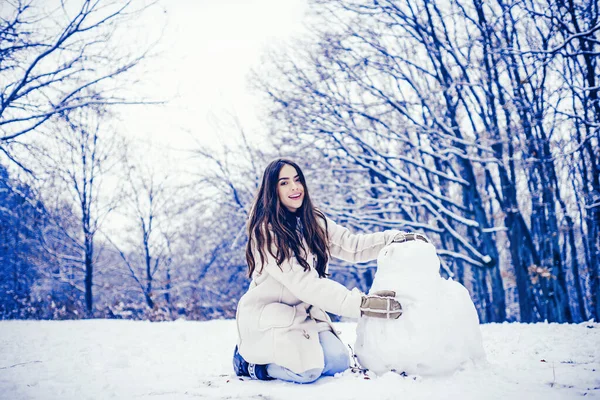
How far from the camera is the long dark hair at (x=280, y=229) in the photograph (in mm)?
2547

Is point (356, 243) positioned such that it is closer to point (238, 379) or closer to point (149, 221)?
point (238, 379)

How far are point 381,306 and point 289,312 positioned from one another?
0.59 metres

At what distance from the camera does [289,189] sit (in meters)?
2.81

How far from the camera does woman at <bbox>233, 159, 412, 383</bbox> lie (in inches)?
93.9

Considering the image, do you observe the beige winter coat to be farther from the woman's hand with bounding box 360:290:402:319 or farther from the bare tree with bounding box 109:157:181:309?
the bare tree with bounding box 109:157:181:309

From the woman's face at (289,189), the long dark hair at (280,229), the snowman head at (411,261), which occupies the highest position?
the woman's face at (289,189)

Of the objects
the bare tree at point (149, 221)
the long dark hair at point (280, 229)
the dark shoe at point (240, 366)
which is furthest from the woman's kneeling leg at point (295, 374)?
the bare tree at point (149, 221)

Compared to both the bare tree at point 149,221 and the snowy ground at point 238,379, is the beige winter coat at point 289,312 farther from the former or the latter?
the bare tree at point 149,221

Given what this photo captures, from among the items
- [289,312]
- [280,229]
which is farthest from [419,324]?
[280,229]

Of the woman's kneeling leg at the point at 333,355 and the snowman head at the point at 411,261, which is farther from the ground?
the snowman head at the point at 411,261

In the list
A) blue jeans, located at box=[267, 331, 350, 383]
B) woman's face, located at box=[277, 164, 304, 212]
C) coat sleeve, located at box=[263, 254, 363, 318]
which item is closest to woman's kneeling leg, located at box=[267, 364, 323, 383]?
blue jeans, located at box=[267, 331, 350, 383]

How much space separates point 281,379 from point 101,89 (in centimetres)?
536

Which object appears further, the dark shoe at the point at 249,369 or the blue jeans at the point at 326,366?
the dark shoe at the point at 249,369

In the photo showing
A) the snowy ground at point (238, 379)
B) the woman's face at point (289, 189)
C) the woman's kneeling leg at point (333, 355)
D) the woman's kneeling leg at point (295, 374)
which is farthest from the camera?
the woman's face at point (289, 189)
